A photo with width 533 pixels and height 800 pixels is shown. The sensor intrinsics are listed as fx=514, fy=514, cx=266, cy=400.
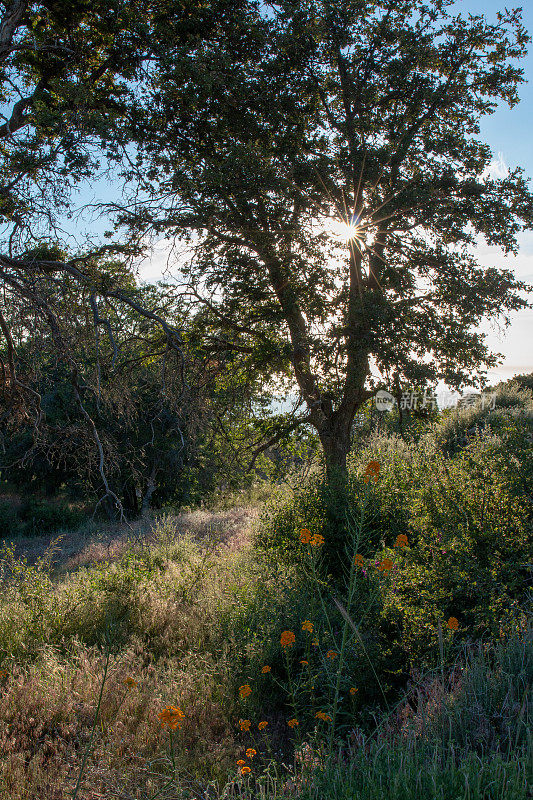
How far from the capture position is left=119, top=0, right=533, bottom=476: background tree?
338 inches

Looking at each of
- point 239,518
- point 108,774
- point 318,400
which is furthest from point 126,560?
point 239,518

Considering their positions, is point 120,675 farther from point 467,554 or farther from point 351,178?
point 351,178

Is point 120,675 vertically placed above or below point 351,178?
below

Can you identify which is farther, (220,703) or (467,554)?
(467,554)

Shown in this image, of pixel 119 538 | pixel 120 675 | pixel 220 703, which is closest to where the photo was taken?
Answer: pixel 220 703

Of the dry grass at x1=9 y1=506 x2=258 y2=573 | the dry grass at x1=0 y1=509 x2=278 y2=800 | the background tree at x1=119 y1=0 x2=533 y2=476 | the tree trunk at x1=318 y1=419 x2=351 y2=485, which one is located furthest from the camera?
the dry grass at x1=9 y1=506 x2=258 y2=573

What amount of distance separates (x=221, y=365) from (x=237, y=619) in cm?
617

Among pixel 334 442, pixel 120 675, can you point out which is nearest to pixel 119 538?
pixel 334 442

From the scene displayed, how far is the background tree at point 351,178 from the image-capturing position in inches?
338

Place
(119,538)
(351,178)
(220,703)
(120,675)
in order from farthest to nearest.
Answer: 1. (119,538)
2. (351,178)
3. (120,675)
4. (220,703)

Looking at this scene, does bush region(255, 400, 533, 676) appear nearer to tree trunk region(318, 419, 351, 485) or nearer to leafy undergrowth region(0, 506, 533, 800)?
leafy undergrowth region(0, 506, 533, 800)

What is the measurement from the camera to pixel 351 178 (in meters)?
9.16

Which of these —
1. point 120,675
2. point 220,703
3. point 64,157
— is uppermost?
point 64,157

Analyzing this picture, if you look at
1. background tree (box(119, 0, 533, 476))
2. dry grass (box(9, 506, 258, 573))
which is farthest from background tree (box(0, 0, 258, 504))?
dry grass (box(9, 506, 258, 573))
